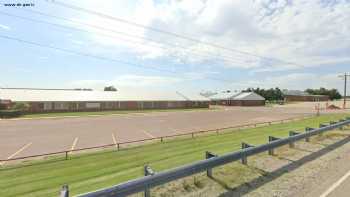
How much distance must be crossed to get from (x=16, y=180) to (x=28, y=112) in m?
49.7

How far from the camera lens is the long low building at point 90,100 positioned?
186 ft

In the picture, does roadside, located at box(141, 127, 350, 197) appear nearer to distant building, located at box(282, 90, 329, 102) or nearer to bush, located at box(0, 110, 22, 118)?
bush, located at box(0, 110, 22, 118)

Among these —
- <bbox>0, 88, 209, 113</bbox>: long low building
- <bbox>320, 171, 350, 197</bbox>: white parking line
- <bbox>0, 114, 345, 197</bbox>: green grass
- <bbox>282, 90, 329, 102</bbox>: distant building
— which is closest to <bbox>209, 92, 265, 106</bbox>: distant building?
<bbox>0, 88, 209, 113</bbox>: long low building

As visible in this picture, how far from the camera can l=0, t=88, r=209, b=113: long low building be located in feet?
186

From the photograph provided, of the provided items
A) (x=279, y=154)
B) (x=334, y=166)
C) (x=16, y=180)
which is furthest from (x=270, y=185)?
(x=16, y=180)

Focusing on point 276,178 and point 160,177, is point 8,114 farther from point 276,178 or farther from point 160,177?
point 276,178

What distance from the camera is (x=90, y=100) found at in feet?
209

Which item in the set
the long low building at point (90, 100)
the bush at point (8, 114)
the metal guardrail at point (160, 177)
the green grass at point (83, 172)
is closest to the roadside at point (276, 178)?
the metal guardrail at point (160, 177)

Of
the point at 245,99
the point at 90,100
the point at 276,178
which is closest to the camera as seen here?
the point at 276,178

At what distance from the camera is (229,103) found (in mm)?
109562

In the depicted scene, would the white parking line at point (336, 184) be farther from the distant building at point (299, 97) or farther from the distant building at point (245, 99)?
the distant building at point (299, 97)

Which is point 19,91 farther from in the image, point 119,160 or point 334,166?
point 334,166

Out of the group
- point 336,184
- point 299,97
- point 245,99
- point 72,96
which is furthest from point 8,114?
point 299,97

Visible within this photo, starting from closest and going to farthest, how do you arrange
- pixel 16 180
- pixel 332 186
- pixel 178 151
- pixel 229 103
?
pixel 332 186 < pixel 16 180 < pixel 178 151 < pixel 229 103
